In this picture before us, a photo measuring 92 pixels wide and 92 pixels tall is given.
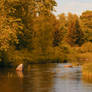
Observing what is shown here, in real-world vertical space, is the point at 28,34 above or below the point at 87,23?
below

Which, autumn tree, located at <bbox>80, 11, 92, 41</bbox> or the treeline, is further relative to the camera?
autumn tree, located at <bbox>80, 11, 92, 41</bbox>

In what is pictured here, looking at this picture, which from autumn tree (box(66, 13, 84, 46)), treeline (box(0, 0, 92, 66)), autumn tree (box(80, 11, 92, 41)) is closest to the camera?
treeline (box(0, 0, 92, 66))

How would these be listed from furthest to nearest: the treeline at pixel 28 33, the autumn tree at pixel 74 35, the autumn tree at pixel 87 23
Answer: the autumn tree at pixel 87 23
the autumn tree at pixel 74 35
the treeline at pixel 28 33

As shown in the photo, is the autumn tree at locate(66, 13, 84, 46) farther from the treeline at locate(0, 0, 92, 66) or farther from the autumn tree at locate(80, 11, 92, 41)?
the treeline at locate(0, 0, 92, 66)

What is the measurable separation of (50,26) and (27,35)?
194 inches

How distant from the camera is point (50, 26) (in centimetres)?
5075

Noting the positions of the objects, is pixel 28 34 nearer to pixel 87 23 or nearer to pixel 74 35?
pixel 74 35

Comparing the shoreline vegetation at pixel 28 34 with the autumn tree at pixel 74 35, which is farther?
the autumn tree at pixel 74 35

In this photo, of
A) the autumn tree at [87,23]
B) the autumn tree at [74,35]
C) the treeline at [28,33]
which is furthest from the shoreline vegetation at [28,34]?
the autumn tree at [87,23]

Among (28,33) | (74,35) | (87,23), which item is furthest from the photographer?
(87,23)

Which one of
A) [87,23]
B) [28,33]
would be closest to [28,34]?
[28,33]

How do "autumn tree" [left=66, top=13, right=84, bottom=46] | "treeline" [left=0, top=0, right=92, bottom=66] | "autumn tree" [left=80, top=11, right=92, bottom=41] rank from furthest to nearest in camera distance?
"autumn tree" [left=80, top=11, right=92, bottom=41], "autumn tree" [left=66, top=13, right=84, bottom=46], "treeline" [left=0, top=0, right=92, bottom=66]

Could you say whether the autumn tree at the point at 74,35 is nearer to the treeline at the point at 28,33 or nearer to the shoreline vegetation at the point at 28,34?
the shoreline vegetation at the point at 28,34

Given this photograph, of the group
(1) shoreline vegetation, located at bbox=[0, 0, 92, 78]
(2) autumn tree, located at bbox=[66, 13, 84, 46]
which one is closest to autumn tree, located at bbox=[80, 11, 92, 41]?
(2) autumn tree, located at bbox=[66, 13, 84, 46]
